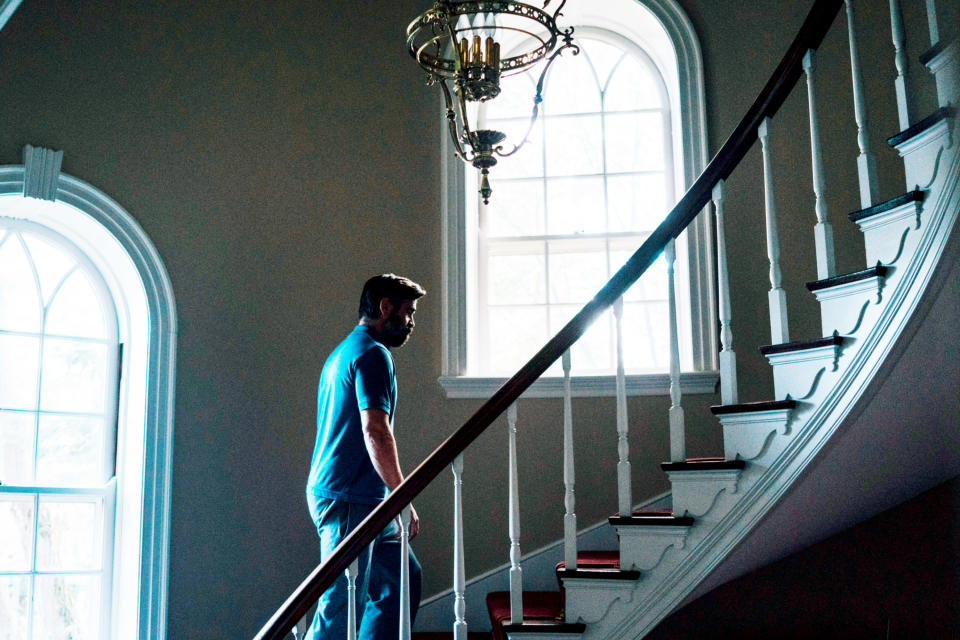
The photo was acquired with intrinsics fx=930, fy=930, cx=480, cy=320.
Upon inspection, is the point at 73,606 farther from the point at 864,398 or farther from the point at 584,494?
the point at 864,398

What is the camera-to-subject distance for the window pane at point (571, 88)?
16.3 feet

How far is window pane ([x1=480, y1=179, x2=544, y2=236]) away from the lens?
4.93 meters

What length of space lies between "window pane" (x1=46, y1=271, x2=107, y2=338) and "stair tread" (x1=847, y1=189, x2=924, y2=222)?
348 cm

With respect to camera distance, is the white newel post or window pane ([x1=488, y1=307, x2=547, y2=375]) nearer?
the white newel post

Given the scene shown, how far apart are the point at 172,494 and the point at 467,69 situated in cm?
277

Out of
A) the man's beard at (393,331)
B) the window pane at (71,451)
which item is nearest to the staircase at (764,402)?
the man's beard at (393,331)

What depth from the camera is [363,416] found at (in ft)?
10.3

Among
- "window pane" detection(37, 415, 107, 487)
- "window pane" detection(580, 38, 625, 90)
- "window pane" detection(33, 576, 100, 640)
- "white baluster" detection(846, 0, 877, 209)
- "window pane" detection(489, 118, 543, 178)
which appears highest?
"window pane" detection(580, 38, 625, 90)

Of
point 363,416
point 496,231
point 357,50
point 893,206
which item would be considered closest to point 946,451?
point 893,206

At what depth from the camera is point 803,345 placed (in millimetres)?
2887

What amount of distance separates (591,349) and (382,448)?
190 cm

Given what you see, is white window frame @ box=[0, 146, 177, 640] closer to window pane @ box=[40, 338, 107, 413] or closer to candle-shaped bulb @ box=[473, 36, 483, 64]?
window pane @ box=[40, 338, 107, 413]

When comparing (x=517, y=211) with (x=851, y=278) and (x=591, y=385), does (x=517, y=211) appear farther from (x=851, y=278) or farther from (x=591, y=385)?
(x=851, y=278)

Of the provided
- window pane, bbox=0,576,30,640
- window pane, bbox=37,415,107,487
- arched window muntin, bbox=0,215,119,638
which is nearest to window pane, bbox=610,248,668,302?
arched window muntin, bbox=0,215,119,638
